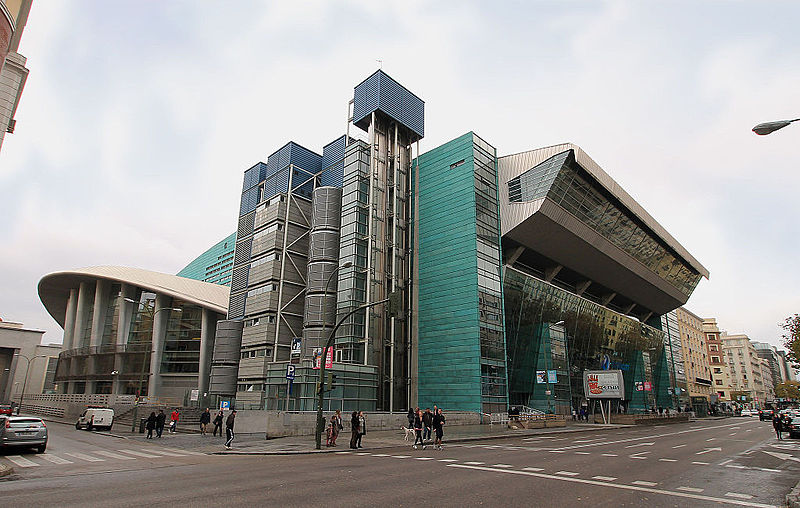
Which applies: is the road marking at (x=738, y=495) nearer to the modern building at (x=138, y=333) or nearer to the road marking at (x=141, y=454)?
the road marking at (x=141, y=454)

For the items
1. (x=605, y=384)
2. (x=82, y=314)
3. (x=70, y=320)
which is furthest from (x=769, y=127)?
(x=70, y=320)

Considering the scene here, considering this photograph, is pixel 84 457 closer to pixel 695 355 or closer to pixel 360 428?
pixel 360 428

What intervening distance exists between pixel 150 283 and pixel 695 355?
123897 millimetres

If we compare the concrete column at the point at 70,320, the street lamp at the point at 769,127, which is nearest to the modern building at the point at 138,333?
the concrete column at the point at 70,320

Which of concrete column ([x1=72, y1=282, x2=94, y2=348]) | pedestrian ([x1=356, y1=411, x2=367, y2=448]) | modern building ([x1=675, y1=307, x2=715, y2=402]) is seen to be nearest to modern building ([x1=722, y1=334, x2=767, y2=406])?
modern building ([x1=675, y1=307, x2=715, y2=402])

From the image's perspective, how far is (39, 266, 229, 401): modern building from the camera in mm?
68562

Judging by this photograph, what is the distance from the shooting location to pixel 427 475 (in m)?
13.1

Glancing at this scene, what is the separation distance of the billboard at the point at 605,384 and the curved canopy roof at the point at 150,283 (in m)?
49.0

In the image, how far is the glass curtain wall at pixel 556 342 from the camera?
51469 millimetres

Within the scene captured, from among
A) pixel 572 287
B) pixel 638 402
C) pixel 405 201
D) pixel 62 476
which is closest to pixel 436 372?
pixel 405 201

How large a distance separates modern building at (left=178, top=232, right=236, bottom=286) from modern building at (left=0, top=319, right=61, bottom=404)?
150 ft

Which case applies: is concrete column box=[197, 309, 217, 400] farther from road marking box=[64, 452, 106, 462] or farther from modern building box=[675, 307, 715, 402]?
modern building box=[675, 307, 715, 402]

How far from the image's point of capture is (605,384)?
153ft

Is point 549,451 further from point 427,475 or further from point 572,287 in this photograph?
point 572,287
